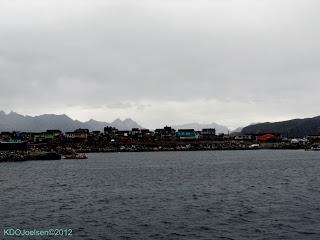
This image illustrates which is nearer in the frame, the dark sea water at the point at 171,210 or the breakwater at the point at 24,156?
the dark sea water at the point at 171,210

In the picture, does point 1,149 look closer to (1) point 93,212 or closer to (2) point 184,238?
(1) point 93,212

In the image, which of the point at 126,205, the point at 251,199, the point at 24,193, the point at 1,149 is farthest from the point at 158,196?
the point at 1,149

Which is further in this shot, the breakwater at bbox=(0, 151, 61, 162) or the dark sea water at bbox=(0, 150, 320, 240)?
the breakwater at bbox=(0, 151, 61, 162)

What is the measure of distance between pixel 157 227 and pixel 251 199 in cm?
2024

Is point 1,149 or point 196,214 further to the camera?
point 1,149

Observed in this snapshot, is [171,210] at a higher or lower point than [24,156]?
lower

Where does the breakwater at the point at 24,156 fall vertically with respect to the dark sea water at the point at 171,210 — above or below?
above

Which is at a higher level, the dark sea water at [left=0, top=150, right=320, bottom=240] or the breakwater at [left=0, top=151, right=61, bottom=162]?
the breakwater at [left=0, top=151, right=61, bottom=162]

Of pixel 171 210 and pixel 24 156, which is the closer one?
pixel 171 210

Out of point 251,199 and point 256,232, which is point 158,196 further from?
point 256,232

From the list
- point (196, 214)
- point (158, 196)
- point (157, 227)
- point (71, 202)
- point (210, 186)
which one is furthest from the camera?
point (210, 186)

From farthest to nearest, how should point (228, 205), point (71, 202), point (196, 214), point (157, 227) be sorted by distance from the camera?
point (71, 202)
point (228, 205)
point (196, 214)
point (157, 227)

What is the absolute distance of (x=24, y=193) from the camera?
6675 centimetres

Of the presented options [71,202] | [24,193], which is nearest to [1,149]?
[24,193]
